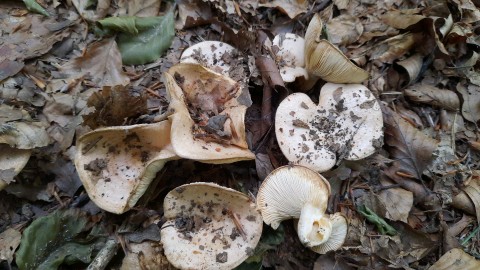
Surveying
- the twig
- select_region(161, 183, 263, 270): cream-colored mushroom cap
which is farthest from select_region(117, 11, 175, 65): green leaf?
the twig

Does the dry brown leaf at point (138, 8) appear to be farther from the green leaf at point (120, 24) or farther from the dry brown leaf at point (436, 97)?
the dry brown leaf at point (436, 97)

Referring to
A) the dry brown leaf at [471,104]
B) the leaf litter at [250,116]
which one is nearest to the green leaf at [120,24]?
the leaf litter at [250,116]

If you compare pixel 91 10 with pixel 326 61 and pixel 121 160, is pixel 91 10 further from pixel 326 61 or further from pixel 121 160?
pixel 326 61

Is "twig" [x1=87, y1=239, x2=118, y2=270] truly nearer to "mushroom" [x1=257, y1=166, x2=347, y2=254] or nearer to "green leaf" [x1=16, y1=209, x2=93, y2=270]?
"green leaf" [x1=16, y1=209, x2=93, y2=270]

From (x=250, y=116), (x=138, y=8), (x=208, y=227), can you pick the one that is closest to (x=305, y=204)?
(x=208, y=227)

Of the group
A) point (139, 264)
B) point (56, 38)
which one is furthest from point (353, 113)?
point (56, 38)

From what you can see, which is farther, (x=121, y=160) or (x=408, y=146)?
(x=408, y=146)
